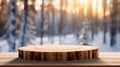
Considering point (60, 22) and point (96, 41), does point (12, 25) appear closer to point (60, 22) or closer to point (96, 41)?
point (60, 22)

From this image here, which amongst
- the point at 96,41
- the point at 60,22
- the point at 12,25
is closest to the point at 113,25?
the point at 96,41

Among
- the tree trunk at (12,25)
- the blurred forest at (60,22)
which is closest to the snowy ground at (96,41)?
the blurred forest at (60,22)

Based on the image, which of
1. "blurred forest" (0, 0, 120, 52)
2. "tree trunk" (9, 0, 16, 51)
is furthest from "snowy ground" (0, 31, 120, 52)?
"tree trunk" (9, 0, 16, 51)

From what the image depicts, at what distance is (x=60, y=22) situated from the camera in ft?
10.1

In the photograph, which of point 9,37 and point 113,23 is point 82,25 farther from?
point 9,37

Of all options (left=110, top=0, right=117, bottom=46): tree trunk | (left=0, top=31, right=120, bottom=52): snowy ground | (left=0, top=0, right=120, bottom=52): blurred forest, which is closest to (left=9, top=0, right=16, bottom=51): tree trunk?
(left=0, top=0, right=120, bottom=52): blurred forest

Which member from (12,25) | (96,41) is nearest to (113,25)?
(96,41)

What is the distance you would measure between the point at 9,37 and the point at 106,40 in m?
1.41

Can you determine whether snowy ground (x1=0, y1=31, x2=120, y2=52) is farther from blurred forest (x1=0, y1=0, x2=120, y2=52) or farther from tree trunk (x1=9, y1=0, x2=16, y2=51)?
tree trunk (x1=9, y1=0, x2=16, y2=51)

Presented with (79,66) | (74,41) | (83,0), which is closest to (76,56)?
(79,66)

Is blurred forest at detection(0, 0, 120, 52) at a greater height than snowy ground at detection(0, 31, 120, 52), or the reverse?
blurred forest at detection(0, 0, 120, 52)

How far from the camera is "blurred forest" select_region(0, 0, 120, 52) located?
3059mm

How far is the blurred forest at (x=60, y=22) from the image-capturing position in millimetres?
3059

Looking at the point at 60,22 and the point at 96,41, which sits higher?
the point at 60,22
